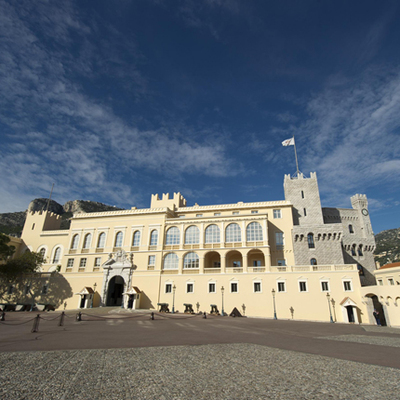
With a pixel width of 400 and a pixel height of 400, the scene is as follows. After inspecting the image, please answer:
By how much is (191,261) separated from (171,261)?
326 centimetres

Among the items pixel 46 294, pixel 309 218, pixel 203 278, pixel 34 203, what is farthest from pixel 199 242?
pixel 34 203

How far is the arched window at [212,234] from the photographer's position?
1644 inches

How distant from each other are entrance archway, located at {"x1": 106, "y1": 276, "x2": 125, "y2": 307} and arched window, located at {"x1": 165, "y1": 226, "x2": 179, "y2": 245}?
434 inches

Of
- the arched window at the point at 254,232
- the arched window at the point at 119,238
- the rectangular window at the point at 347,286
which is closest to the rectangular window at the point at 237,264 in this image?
the arched window at the point at 254,232

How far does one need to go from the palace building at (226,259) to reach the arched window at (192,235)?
0.53ft

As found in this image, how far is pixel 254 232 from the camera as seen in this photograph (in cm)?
4038

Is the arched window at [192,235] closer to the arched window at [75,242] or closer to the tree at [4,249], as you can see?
the arched window at [75,242]

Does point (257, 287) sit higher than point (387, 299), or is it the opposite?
point (257, 287)

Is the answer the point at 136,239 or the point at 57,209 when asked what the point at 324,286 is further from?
the point at 57,209

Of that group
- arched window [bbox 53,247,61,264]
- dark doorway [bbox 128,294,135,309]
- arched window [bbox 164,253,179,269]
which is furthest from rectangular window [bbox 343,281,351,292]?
arched window [bbox 53,247,61,264]

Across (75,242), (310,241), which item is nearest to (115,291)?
(75,242)

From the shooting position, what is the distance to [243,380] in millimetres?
7625

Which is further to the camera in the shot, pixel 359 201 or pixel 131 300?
pixel 359 201

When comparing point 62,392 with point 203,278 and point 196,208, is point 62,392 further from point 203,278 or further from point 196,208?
point 196,208
